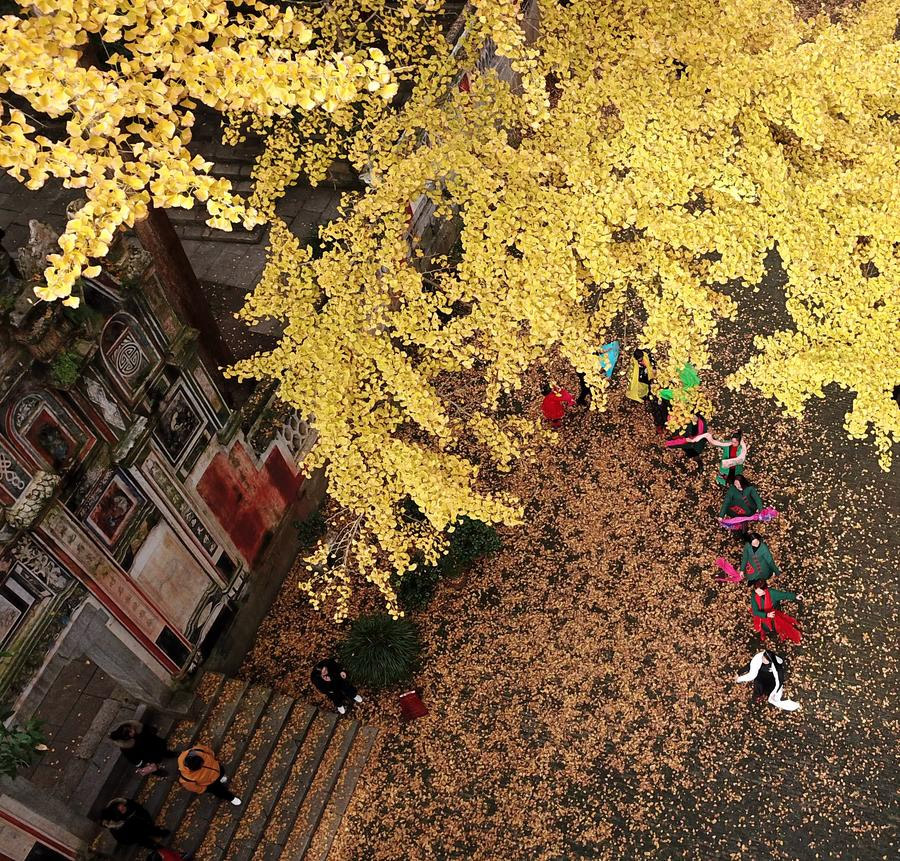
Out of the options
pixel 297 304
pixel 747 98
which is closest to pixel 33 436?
pixel 297 304

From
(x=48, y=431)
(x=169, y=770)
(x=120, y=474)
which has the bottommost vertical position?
(x=169, y=770)

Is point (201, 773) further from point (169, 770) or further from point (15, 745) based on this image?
point (15, 745)

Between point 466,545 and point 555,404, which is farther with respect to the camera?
point 555,404

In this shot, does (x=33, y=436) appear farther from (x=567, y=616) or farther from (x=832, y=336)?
(x=832, y=336)

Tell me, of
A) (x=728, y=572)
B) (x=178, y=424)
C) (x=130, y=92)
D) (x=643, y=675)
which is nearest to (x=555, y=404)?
(x=728, y=572)

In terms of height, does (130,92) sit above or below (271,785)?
above

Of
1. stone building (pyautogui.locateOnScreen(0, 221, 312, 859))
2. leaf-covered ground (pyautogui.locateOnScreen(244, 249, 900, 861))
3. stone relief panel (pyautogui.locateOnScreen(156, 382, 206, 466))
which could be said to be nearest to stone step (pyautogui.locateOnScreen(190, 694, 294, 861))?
leaf-covered ground (pyautogui.locateOnScreen(244, 249, 900, 861))
